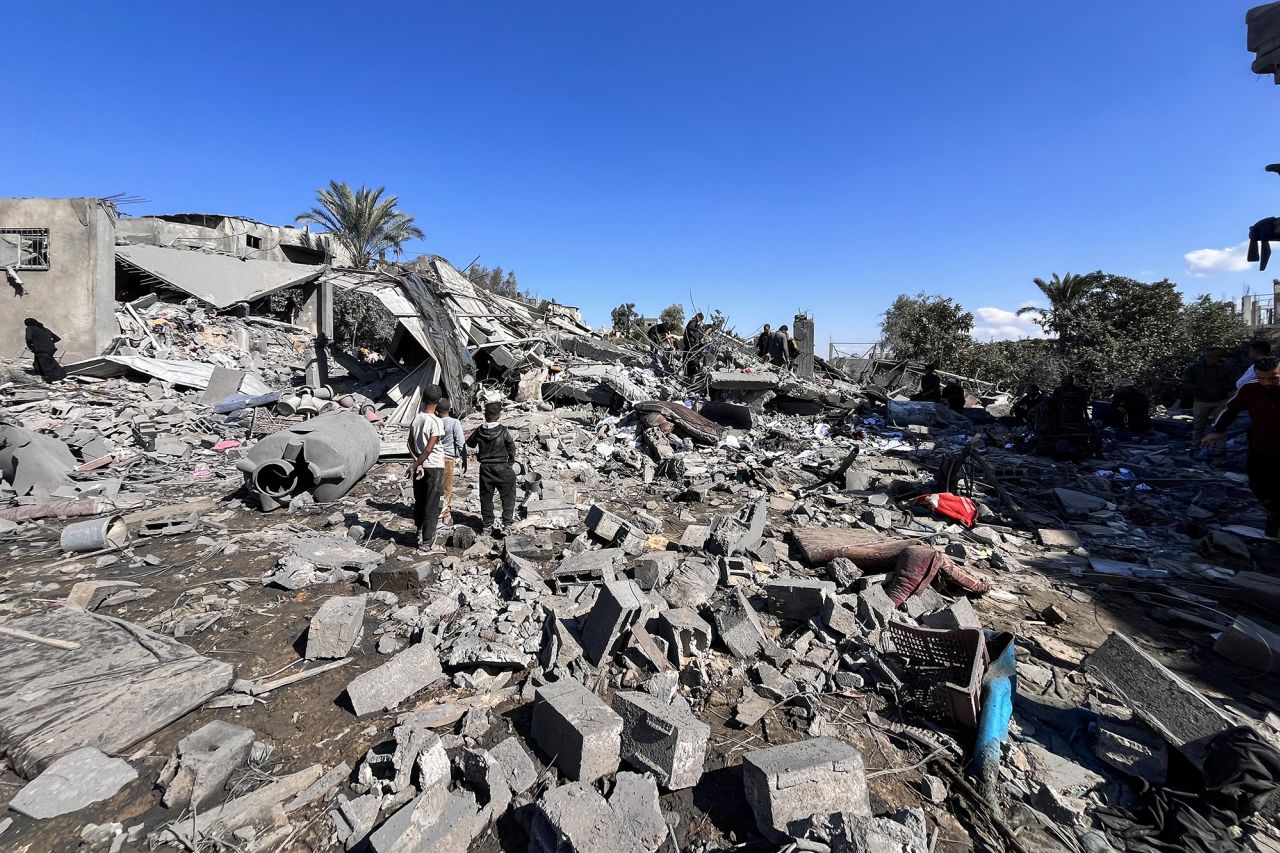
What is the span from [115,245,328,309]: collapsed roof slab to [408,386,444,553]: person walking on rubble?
1445 cm

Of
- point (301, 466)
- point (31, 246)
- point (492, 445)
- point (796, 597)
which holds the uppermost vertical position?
point (31, 246)

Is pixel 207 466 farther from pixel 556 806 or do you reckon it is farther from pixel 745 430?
pixel 745 430

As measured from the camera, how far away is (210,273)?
16.4 meters

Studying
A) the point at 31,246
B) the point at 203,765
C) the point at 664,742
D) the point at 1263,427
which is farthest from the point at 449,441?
the point at 31,246

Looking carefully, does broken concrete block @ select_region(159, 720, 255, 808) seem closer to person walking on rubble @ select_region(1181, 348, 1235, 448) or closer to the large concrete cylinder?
the large concrete cylinder

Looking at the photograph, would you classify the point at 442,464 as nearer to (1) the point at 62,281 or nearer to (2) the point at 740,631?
(2) the point at 740,631

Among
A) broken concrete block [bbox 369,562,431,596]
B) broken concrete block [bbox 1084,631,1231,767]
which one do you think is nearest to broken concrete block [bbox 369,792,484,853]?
broken concrete block [bbox 369,562,431,596]

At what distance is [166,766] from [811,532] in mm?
4838

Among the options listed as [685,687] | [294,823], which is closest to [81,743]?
[294,823]

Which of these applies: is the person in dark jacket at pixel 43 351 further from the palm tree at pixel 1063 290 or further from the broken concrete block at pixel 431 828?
the palm tree at pixel 1063 290

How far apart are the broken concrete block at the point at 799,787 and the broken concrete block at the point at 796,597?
1.43 metres

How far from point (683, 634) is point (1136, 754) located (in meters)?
2.19

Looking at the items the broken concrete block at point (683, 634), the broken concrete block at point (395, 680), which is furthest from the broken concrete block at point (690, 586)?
the broken concrete block at point (395, 680)

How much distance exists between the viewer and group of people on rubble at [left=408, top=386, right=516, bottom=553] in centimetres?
469
